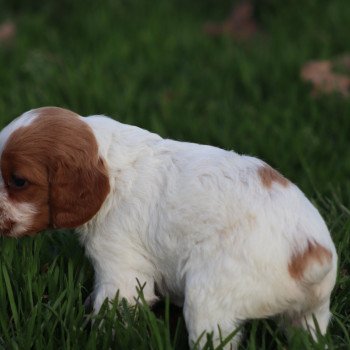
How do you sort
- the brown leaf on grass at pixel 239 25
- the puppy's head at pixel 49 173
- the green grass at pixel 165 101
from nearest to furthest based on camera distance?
1. the puppy's head at pixel 49 173
2. the green grass at pixel 165 101
3. the brown leaf on grass at pixel 239 25

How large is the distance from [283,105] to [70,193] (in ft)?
9.98

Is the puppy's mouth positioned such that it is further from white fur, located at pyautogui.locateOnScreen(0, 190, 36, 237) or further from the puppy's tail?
the puppy's tail

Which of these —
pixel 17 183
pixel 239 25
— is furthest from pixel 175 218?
pixel 239 25

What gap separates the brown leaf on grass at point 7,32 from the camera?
21.5ft

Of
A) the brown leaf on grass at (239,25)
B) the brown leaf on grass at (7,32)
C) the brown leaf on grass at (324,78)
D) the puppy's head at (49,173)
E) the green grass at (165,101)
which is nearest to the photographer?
the puppy's head at (49,173)

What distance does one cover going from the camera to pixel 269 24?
6.89m

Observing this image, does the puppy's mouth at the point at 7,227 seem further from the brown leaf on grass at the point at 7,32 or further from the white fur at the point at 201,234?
the brown leaf on grass at the point at 7,32

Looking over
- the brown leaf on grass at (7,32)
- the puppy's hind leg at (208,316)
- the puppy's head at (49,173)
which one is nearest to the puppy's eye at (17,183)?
the puppy's head at (49,173)

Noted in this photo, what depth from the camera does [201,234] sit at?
103 inches

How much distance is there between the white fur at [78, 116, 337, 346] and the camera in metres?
2.52

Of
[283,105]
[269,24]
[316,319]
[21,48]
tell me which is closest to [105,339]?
[316,319]

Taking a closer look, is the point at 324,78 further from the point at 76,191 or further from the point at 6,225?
the point at 6,225

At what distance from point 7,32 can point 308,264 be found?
4.90 metres

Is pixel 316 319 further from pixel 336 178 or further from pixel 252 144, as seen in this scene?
pixel 252 144
